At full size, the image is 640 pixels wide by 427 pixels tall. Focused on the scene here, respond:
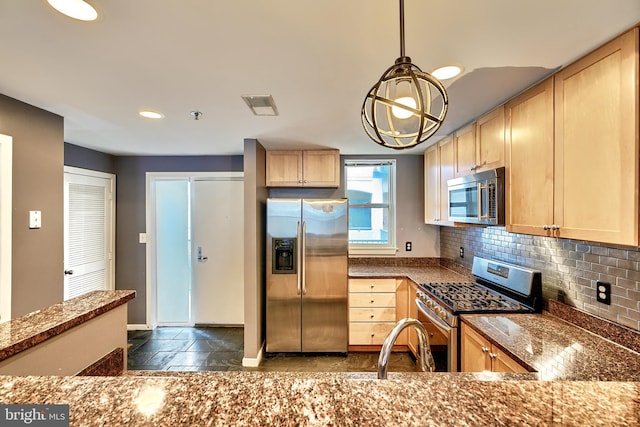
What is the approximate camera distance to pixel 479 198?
7.02ft

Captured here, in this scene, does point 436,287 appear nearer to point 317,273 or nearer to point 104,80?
point 317,273

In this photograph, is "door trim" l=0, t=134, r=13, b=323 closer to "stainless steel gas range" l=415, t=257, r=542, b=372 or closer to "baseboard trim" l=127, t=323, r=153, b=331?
"baseboard trim" l=127, t=323, r=153, b=331

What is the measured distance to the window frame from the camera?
374 cm

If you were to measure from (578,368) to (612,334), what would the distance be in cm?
48

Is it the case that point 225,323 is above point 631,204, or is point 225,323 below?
below

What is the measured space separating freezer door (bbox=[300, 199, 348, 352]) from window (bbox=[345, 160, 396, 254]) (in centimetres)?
69

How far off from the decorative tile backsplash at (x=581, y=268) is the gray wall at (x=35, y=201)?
3528mm

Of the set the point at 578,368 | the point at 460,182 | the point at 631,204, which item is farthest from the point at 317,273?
the point at 631,204

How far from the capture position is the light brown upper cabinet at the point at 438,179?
9.33ft

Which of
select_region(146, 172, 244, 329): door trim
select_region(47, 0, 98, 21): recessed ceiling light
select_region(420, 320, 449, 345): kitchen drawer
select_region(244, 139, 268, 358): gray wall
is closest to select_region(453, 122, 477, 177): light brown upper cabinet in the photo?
select_region(420, 320, 449, 345): kitchen drawer

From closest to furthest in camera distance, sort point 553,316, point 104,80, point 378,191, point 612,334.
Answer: point 612,334, point 104,80, point 553,316, point 378,191

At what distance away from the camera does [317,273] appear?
3143 mm

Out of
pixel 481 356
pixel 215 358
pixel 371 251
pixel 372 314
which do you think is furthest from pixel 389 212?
pixel 215 358

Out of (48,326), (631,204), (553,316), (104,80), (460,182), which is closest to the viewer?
(48,326)
